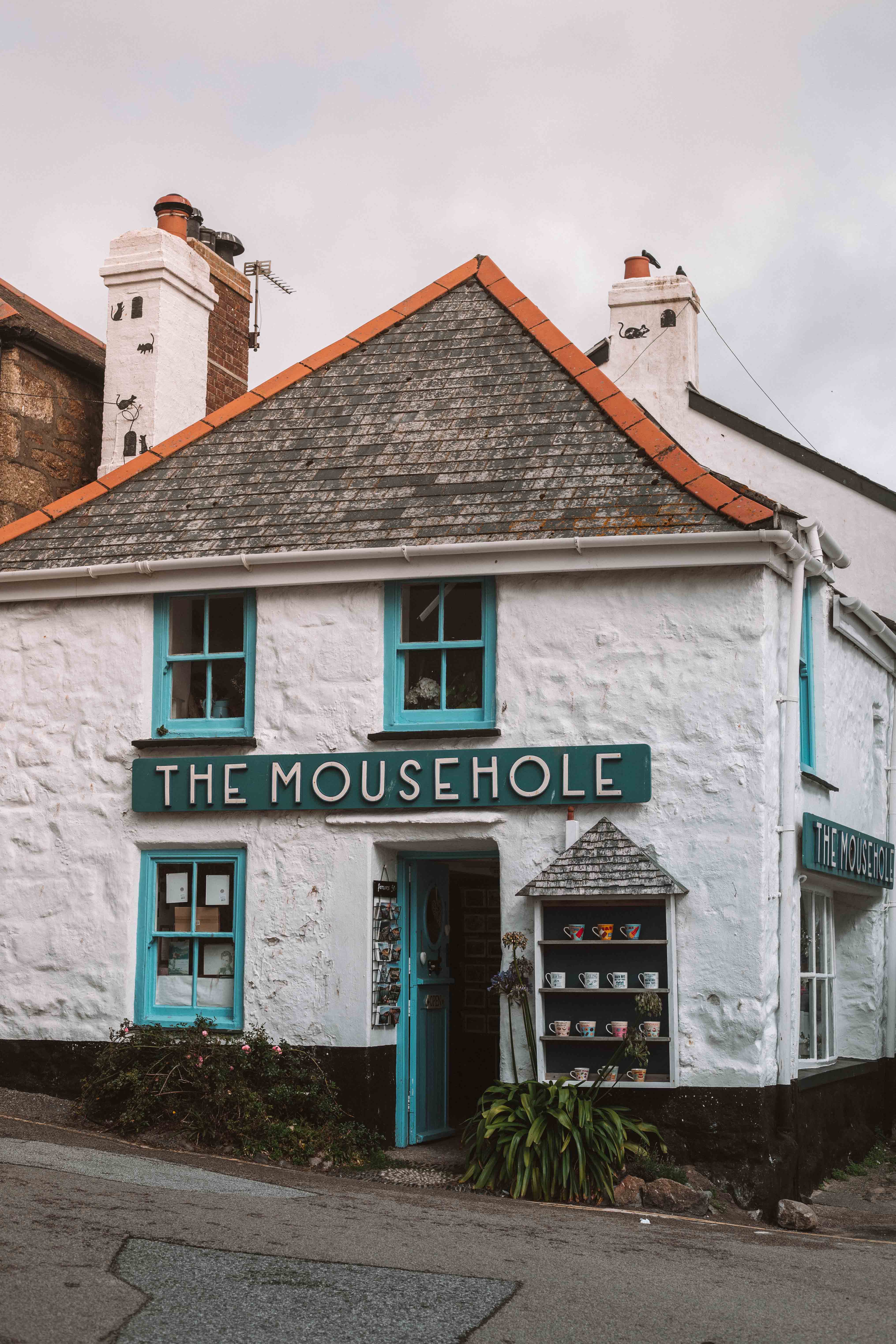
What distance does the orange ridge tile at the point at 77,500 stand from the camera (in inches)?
505

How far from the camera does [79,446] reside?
16.0 m

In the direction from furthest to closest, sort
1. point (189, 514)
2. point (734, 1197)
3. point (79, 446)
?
point (79, 446) < point (189, 514) < point (734, 1197)

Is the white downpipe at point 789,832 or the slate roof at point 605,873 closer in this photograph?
the slate roof at point 605,873

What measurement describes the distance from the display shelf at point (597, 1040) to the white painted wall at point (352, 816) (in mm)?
179

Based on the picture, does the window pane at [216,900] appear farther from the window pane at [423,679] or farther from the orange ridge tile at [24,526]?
the orange ridge tile at [24,526]

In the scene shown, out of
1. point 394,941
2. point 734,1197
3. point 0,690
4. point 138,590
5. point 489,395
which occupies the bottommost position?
point 734,1197

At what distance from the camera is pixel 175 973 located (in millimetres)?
11695

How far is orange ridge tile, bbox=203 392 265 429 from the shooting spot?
13.0m

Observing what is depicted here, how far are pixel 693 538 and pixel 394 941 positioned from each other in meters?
3.90

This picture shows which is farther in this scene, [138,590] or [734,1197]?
[138,590]

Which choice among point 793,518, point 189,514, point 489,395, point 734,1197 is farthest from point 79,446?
point 734,1197

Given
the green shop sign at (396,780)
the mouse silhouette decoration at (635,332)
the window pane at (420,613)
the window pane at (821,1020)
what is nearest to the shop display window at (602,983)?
the green shop sign at (396,780)

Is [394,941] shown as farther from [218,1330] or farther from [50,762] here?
[218,1330]

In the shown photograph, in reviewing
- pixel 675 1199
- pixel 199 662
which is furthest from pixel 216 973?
pixel 675 1199
